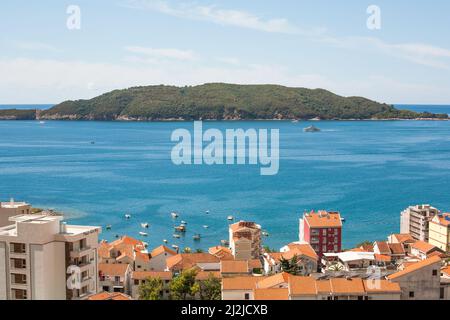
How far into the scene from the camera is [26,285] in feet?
14.5

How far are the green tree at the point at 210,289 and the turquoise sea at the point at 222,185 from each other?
5467 millimetres

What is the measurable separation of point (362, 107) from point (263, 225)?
49.8 m

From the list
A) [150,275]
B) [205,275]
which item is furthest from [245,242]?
[150,275]

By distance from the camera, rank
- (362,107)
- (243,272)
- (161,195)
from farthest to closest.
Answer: (362,107)
(161,195)
(243,272)

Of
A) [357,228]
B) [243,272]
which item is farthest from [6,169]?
[243,272]

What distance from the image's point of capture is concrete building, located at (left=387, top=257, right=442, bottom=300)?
5172mm

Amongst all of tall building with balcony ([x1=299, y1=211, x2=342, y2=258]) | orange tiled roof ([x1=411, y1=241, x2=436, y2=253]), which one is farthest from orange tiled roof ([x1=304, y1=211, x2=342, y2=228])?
orange tiled roof ([x1=411, y1=241, x2=436, y2=253])

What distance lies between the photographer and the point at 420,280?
17.1ft

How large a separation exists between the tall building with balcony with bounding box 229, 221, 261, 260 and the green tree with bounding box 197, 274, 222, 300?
2.80 m

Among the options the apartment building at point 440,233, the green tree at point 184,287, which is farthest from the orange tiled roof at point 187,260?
the apartment building at point 440,233

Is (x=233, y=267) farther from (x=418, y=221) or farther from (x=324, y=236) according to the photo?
(x=418, y=221)

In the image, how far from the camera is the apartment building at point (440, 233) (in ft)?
33.3
